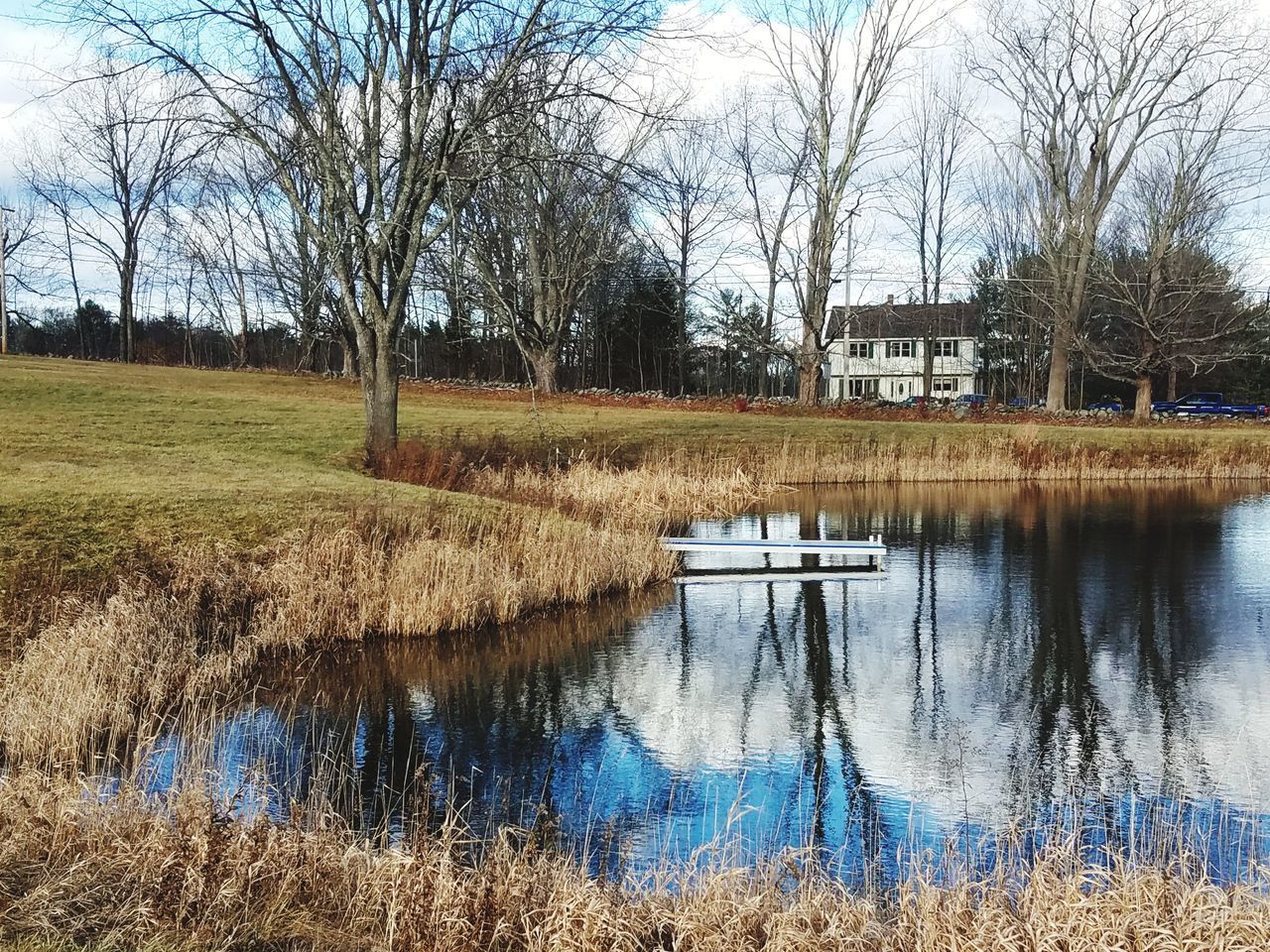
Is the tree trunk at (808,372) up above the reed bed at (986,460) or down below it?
above

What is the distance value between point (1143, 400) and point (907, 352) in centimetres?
2755

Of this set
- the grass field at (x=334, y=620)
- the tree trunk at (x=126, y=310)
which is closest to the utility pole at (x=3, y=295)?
the tree trunk at (x=126, y=310)

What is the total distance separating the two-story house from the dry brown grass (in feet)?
192

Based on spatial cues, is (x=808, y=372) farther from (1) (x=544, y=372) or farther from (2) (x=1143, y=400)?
(2) (x=1143, y=400)

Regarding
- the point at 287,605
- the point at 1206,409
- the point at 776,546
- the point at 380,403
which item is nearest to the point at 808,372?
the point at 1206,409

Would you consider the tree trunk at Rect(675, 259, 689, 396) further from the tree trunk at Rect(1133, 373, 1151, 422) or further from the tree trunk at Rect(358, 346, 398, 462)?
the tree trunk at Rect(358, 346, 398, 462)

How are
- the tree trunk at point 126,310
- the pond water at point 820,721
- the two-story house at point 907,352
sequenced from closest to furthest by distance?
1. the pond water at point 820,721
2. the tree trunk at point 126,310
3. the two-story house at point 907,352

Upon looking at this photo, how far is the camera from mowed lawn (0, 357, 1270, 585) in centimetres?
1189

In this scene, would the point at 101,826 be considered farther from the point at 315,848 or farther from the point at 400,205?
the point at 400,205

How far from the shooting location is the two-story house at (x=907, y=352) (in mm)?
63156

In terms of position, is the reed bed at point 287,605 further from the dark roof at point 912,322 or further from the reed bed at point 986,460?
the dark roof at point 912,322

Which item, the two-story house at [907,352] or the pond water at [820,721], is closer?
the pond water at [820,721]

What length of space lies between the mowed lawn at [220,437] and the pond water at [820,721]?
3.09m

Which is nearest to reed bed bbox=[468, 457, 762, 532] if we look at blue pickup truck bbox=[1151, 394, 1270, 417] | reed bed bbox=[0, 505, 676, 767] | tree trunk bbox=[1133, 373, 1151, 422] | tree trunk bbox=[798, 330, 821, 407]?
reed bed bbox=[0, 505, 676, 767]
